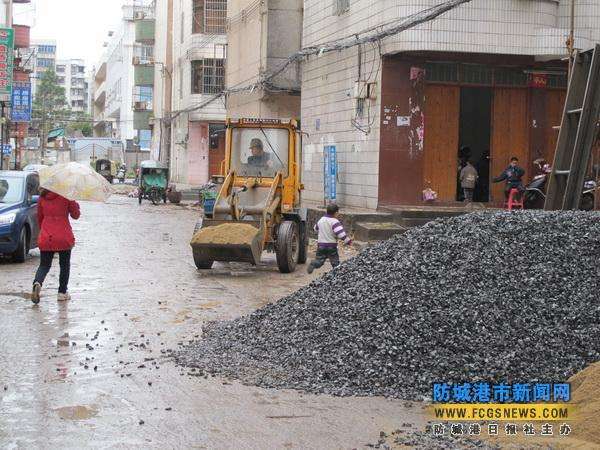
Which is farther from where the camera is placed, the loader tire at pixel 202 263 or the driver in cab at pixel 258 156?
the driver in cab at pixel 258 156

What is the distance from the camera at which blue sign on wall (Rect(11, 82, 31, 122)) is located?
59.7 meters

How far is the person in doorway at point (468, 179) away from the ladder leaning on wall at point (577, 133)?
909cm

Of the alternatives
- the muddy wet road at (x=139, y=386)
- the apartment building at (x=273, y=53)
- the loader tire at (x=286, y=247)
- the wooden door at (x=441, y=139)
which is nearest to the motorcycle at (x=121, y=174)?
the apartment building at (x=273, y=53)

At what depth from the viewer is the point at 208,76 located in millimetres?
50844

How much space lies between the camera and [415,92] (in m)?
22.9

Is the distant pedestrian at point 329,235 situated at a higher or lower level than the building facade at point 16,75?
lower

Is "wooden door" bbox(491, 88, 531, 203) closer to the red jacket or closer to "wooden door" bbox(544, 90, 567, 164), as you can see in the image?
"wooden door" bbox(544, 90, 567, 164)

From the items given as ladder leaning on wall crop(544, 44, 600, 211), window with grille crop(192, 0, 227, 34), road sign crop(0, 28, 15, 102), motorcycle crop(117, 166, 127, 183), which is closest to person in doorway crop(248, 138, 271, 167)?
ladder leaning on wall crop(544, 44, 600, 211)

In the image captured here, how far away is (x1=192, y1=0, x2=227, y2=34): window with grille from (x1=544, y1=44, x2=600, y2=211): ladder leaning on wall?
38.5m

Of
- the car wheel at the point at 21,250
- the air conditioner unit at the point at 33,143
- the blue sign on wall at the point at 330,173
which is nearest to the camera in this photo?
the car wheel at the point at 21,250

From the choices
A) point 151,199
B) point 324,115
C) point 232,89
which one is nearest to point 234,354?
point 324,115

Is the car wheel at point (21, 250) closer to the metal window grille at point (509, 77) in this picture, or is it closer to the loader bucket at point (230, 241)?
the loader bucket at point (230, 241)

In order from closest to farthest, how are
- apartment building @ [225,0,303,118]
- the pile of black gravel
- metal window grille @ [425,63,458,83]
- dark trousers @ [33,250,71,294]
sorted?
the pile of black gravel → dark trousers @ [33,250,71,294] → metal window grille @ [425,63,458,83] → apartment building @ [225,0,303,118]

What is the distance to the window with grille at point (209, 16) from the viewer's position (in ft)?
165
